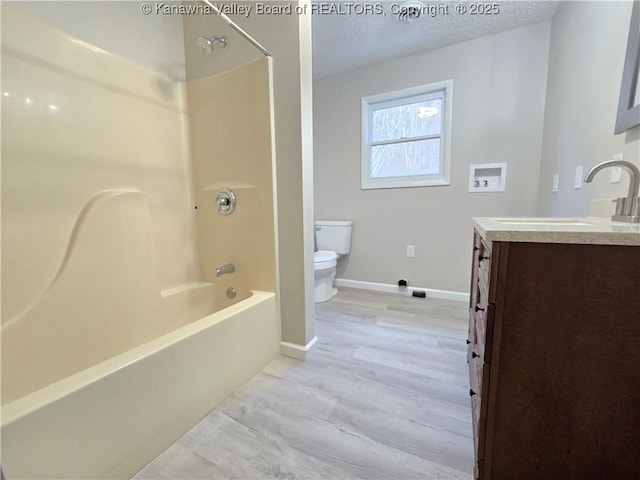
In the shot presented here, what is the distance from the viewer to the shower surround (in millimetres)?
823

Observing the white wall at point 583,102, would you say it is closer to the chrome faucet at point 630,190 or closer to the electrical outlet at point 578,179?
the electrical outlet at point 578,179

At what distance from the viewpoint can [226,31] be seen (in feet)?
5.42

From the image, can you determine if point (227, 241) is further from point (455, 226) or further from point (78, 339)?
point (455, 226)

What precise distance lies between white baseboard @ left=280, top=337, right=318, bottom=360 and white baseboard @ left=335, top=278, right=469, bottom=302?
1.30m

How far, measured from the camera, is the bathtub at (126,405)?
2.20 feet

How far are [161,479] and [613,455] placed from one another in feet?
4.25

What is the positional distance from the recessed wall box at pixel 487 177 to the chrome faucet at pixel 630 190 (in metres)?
1.36

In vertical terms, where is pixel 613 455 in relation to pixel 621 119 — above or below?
below

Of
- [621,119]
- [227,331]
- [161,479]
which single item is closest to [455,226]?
[621,119]

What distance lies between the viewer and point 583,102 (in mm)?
1449

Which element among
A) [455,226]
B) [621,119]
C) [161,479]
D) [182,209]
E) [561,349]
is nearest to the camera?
[561,349]

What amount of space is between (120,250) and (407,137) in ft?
8.01

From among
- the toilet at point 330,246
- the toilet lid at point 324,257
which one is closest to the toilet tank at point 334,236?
the toilet at point 330,246

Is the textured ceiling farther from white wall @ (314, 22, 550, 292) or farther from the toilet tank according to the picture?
the toilet tank
